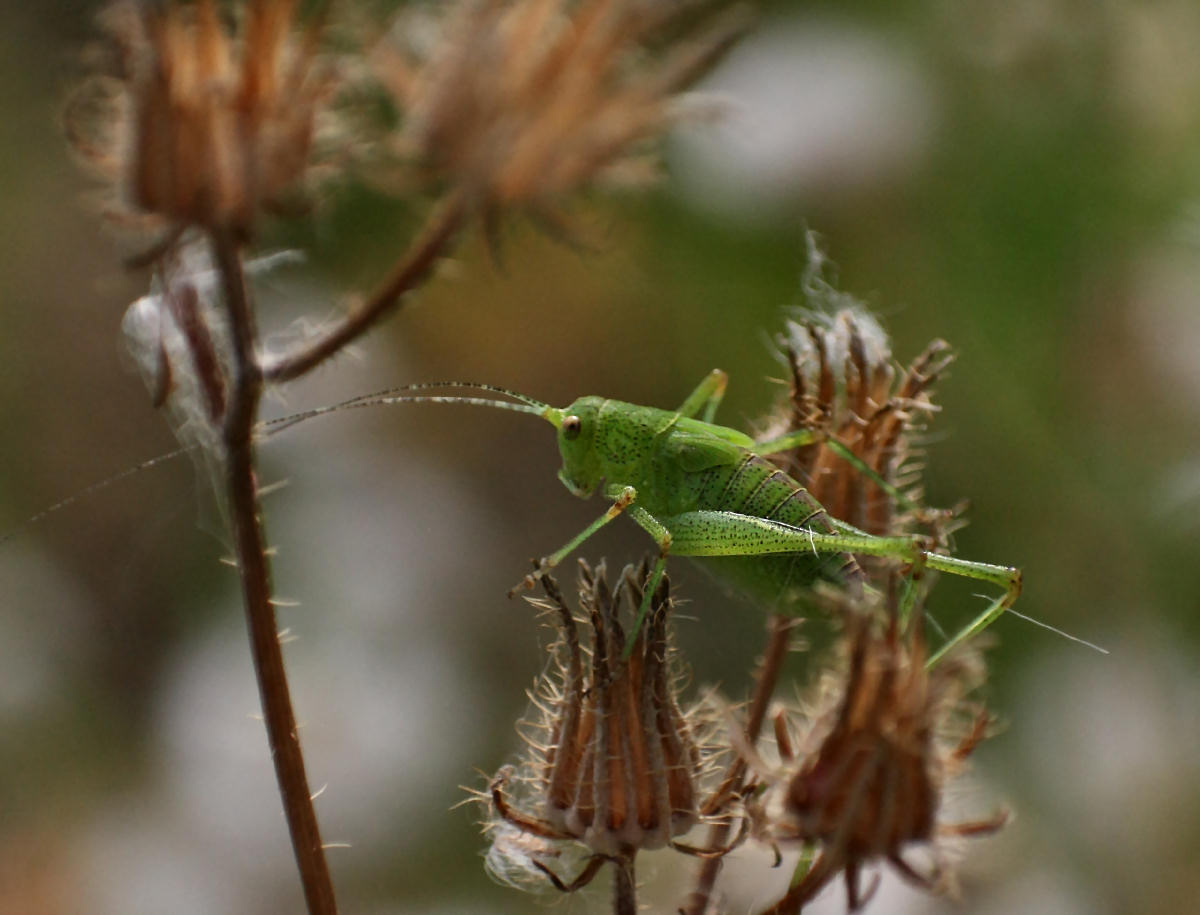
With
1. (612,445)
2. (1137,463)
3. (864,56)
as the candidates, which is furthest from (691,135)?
(612,445)

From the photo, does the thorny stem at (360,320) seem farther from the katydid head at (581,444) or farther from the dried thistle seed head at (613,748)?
the katydid head at (581,444)

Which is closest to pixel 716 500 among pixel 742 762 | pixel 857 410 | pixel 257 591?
pixel 857 410

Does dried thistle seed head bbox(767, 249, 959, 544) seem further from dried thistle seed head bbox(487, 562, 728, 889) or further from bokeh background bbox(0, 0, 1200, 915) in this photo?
bokeh background bbox(0, 0, 1200, 915)

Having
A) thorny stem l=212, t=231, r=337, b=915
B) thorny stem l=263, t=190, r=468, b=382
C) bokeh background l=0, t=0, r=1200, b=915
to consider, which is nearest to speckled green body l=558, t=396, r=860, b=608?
thorny stem l=263, t=190, r=468, b=382

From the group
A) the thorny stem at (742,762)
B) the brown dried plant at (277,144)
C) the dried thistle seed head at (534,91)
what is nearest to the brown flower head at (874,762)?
the thorny stem at (742,762)

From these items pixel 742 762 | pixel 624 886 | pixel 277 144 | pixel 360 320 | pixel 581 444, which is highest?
pixel 277 144

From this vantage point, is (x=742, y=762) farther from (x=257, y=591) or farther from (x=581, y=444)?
(x=581, y=444)

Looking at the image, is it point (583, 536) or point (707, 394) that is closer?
point (583, 536)

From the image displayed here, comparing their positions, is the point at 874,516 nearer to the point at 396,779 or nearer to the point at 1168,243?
the point at 396,779
